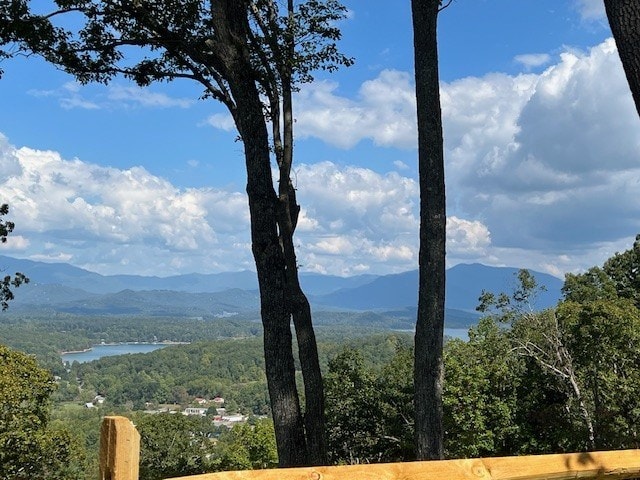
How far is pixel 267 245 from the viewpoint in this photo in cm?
424

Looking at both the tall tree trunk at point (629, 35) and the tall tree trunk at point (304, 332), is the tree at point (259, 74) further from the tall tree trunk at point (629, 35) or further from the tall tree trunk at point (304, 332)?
the tall tree trunk at point (629, 35)

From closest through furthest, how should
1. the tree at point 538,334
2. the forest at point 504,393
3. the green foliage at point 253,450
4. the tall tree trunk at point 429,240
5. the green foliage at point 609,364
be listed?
the tall tree trunk at point 429,240, the green foliage at point 609,364, the forest at point 504,393, the tree at point 538,334, the green foliage at point 253,450

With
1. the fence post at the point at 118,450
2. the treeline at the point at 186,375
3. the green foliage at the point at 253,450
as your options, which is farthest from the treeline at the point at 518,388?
the treeline at the point at 186,375

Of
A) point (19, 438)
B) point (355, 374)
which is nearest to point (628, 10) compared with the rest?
point (19, 438)

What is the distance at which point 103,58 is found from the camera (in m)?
6.03

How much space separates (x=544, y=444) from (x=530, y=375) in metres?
2.02

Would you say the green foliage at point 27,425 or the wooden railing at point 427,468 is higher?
the wooden railing at point 427,468

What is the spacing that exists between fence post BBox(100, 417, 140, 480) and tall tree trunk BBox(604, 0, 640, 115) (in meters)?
2.08

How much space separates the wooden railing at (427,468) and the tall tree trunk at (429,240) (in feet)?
5.92

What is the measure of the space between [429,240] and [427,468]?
2.35 meters

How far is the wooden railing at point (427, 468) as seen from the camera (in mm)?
1395

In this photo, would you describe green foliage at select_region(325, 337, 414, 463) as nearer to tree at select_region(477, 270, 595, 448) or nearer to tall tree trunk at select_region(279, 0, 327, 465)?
tree at select_region(477, 270, 595, 448)

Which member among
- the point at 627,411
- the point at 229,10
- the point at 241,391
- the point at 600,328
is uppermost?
the point at 229,10

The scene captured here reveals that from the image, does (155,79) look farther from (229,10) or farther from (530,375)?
(530,375)
